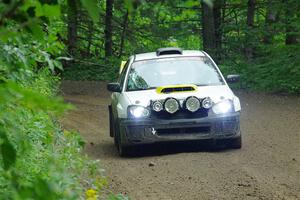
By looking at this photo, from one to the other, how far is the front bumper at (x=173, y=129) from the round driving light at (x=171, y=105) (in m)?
0.17

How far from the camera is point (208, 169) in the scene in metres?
9.48

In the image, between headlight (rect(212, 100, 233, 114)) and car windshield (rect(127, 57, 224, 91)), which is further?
car windshield (rect(127, 57, 224, 91))

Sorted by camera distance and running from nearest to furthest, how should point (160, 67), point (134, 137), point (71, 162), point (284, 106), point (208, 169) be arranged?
point (71, 162) → point (208, 169) → point (134, 137) → point (160, 67) → point (284, 106)

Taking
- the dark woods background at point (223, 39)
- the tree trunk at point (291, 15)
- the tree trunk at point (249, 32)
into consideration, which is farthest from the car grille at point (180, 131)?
the tree trunk at point (249, 32)

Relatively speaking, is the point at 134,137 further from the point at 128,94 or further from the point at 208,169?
the point at 208,169

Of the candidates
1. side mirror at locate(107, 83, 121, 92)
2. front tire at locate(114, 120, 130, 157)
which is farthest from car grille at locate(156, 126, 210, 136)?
side mirror at locate(107, 83, 121, 92)

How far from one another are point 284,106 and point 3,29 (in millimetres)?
17690

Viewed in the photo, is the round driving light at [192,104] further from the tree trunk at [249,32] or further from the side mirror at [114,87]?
the tree trunk at [249,32]

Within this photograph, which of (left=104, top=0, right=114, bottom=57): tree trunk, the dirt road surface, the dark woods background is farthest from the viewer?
(left=104, top=0, right=114, bottom=57): tree trunk

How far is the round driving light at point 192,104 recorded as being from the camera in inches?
424

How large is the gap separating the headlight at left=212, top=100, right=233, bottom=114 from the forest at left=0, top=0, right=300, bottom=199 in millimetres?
1579

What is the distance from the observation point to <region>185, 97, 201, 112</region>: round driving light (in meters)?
10.8

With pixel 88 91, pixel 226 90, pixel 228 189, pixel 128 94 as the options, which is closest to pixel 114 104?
pixel 128 94

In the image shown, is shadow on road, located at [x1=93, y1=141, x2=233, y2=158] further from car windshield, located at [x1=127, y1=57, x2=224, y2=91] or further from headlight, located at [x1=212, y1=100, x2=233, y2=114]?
car windshield, located at [x1=127, y1=57, x2=224, y2=91]
